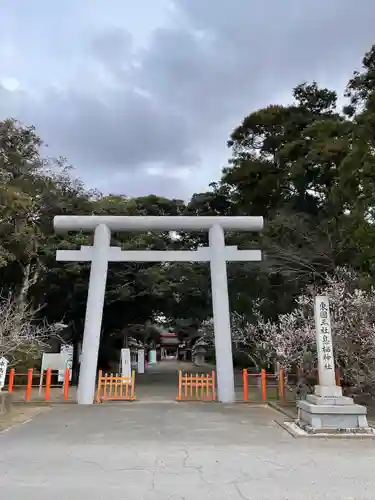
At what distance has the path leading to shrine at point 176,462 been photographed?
5.20m

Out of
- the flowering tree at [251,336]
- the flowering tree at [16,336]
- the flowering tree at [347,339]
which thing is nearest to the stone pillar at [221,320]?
the flowering tree at [251,336]

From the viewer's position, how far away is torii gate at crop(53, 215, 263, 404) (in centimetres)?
1495

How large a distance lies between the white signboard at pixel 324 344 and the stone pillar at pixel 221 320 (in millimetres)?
5025

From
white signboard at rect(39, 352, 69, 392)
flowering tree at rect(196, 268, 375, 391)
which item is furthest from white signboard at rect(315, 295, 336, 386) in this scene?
white signboard at rect(39, 352, 69, 392)

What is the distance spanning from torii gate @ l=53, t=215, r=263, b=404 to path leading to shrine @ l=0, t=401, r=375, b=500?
4.27m

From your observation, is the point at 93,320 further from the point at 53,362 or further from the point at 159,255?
the point at 159,255

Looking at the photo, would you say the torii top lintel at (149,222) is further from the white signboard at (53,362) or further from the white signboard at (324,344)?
the white signboard at (324,344)

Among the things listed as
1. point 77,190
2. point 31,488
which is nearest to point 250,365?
point 77,190

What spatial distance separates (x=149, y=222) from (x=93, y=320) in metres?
3.86

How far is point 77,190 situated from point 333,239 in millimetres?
12947

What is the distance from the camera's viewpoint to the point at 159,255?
15695 mm

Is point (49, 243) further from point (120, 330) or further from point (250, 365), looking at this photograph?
point (250, 365)

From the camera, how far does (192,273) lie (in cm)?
2316

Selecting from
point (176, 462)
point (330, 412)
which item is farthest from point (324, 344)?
point (176, 462)
